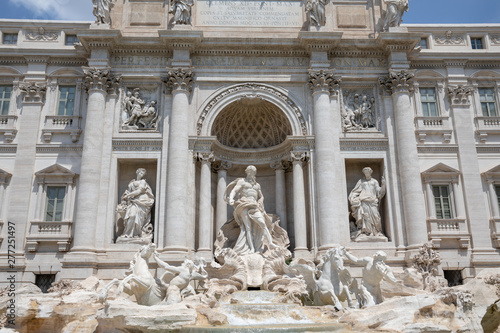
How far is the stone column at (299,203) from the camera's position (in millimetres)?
20000

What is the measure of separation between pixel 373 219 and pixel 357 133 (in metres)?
4.17

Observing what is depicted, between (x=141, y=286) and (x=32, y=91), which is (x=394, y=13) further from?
(x=32, y=91)

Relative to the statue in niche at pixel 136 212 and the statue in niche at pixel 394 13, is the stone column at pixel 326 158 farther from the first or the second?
the statue in niche at pixel 136 212

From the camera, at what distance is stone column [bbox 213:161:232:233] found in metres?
21.4

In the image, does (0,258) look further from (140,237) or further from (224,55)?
(224,55)

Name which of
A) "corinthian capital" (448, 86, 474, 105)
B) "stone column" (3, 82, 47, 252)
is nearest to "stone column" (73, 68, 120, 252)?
"stone column" (3, 82, 47, 252)

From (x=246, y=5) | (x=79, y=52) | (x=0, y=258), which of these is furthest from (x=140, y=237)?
(x=246, y=5)

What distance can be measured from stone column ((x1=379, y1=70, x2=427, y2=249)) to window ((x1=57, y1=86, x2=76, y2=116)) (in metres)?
15.1

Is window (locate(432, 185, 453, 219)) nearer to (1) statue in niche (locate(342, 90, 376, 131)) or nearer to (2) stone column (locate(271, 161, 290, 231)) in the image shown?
(1) statue in niche (locate(342, 90, 376, 131))

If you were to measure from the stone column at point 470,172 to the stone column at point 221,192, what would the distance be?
36.7 feet

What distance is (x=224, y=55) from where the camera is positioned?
22.1 metres

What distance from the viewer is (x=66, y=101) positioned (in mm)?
22156

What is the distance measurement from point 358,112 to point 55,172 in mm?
14559

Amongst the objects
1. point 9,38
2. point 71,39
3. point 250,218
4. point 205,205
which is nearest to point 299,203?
point 250,218
